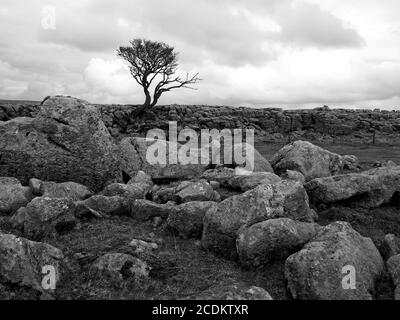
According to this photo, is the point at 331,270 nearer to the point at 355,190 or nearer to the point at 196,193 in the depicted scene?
the point at 196,193

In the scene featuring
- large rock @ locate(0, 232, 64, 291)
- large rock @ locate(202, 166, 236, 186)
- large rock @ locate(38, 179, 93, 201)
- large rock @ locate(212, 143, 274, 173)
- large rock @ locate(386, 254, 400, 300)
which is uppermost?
large rock @ locate(212, 143, 274, 173)

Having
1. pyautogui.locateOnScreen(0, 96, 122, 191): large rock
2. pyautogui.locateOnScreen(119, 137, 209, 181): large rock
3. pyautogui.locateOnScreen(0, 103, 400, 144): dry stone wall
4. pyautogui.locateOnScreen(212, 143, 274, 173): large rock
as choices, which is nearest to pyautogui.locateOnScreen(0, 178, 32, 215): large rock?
pyautogui.locateOnScreen(0, 96, 122, 191): large rock

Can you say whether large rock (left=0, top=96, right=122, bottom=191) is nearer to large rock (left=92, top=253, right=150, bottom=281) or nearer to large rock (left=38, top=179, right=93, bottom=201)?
large rock (left=38, top=179, right=93, bottom=201)

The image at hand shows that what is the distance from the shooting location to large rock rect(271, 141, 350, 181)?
16.2 metres

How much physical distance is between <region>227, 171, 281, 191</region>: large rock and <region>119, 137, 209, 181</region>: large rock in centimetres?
288

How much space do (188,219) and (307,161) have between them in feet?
25.4

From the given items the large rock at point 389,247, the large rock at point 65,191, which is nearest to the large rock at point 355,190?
the large rock at point 389,247

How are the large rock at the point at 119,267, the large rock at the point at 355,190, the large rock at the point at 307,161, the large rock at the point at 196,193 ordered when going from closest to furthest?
1. the large rock at the point at 119,267
2. the large rock at the point at 196,193
3. the large rock at the point at 355,190
4. the large rock at the point at 307,161

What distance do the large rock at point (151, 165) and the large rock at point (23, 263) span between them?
773 cm

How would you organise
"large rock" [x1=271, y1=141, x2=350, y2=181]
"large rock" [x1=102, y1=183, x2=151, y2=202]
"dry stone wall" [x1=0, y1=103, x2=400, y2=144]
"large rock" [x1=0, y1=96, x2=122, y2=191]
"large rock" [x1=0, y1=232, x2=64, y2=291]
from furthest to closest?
"dry stone wall" [x1=0, y1=103, x2=400, y2=144] < "large rock" [x1=271, y1=141, x2=350, y2=181] < "large rock" [x1=0, y1=96, x2=122, y2=191] < "large rock" [x1=102, y1=183, x2=151, y2=202] < "large rock" [x1=0, y1=232, x2=64, y2=291]

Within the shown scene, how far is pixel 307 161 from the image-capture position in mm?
16344

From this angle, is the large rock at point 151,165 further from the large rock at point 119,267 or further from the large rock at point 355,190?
the large rock at point 119,267

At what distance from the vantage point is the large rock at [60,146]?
548 inches
